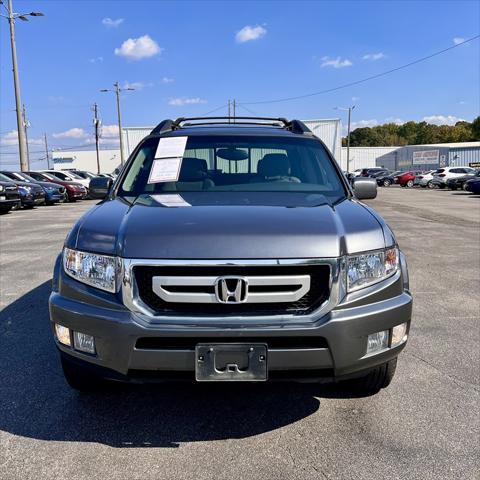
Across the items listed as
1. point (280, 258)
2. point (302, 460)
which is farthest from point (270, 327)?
point (302, 460)

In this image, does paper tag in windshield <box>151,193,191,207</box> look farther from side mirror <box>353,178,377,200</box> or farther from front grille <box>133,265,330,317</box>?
side mirror <box>353,178,377,200</box>

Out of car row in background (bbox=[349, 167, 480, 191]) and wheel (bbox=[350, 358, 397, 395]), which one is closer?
wheel (bbox=[350, 358, 397, 395])

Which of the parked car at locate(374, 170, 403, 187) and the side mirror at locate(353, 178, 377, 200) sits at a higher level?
the side mirror at locate(353, 178, 377, 200)

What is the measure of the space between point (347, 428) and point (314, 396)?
0.44 meters

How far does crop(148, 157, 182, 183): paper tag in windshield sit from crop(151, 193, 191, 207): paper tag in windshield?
31cm

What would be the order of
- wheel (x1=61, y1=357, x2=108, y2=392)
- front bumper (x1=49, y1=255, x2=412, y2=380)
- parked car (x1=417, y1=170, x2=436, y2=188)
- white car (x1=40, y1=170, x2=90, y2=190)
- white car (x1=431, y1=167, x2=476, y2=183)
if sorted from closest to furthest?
front bumper (x1=49, y1=255, x2=412, y2=380) → wheel (x1=61, y1=357, x2=108, y2=392) → white car (x1=40, y1=170, x2=90, y2=190) → white car (x1=431, y1=167, x2=476, y2=183) → parked car (x1=417, y1=170, x2=436, y2=188)

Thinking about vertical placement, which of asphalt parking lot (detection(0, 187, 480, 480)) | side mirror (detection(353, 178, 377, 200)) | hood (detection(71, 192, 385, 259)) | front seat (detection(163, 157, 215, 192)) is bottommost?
→ asphalt parking lot (detection(0, 187, 480, 480))

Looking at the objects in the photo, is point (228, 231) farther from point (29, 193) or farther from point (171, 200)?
point (29, 193)

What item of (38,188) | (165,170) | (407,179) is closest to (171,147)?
(165,170)

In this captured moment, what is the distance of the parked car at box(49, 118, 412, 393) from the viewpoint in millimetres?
2469

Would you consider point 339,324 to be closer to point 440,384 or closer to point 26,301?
point 440,384

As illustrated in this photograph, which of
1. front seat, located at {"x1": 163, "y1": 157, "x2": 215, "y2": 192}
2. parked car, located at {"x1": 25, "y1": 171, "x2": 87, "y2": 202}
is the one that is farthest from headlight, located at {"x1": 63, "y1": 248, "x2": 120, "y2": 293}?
parked car, located at {"x1": 25, "y1": 171, "x2": 87, "y2": 202}

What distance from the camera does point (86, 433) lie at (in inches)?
114

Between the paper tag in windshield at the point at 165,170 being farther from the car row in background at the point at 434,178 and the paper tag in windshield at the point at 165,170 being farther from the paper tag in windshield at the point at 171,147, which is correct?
the car row in background at the point at 434,178
